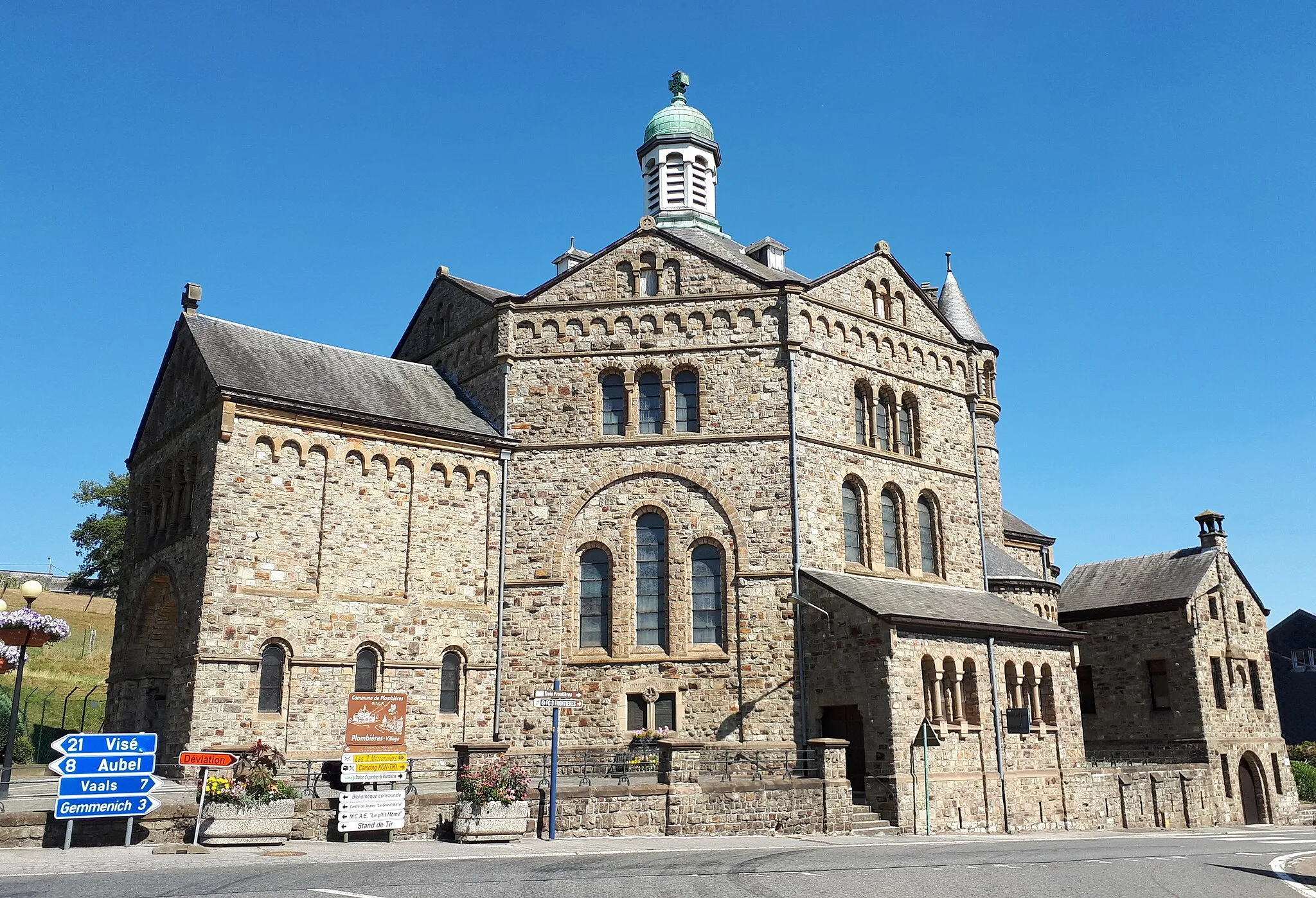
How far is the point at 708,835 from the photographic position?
67.4 feet

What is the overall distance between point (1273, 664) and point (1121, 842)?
→ 121 feet

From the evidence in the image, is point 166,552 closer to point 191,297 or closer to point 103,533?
point 191,297

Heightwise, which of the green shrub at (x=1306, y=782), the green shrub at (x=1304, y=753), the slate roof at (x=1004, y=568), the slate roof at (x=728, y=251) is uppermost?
the slate roof at (x=728, y=251)

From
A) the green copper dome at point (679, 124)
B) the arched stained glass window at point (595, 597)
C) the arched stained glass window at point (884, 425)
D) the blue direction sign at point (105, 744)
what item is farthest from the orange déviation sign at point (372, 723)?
the green copper dome at point (679, 124)

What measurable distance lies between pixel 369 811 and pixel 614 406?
13217 millimetres

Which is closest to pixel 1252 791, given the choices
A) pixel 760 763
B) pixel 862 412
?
pixel 862 412

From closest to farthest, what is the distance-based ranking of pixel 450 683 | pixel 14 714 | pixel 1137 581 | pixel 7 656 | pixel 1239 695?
pixel 14 714, pixel 7 656, pixel 450 683, pixel 1239 695, pixel 1137 581

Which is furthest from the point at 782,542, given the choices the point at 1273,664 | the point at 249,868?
the point at 1273,664

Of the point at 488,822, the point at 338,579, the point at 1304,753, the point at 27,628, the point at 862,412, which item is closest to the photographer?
the point at 488,822

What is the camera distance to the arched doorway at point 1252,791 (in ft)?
117

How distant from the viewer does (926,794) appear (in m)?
23.1

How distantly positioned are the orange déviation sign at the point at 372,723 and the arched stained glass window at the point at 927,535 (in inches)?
634

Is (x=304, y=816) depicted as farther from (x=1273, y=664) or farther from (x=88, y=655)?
(x=1273, y=664)

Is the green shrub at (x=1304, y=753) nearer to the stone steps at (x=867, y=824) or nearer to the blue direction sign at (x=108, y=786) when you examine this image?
the stone steps at (x=867, y=824)
